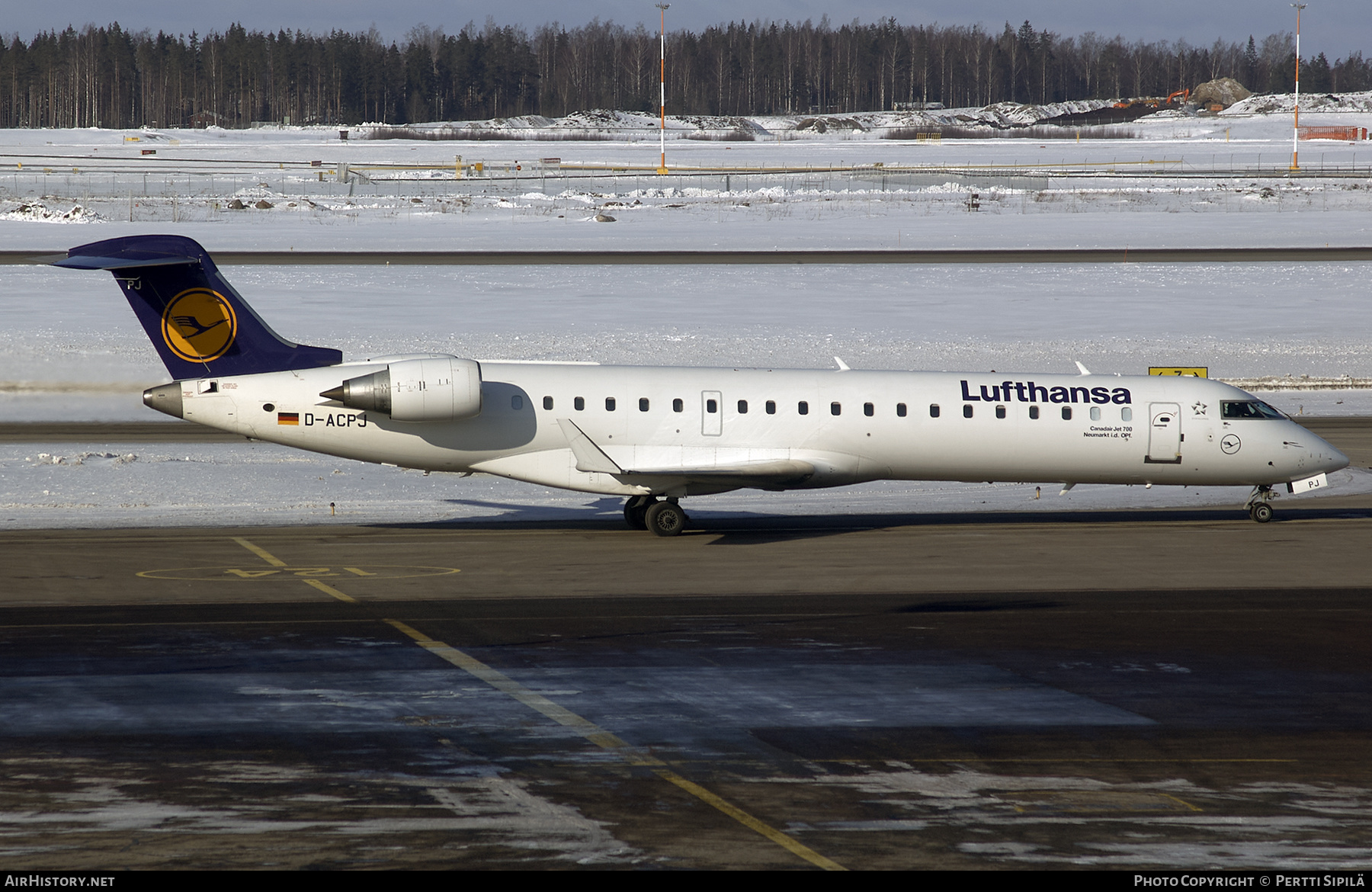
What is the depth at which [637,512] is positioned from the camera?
25.8 meters

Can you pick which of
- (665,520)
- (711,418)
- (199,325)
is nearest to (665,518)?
(665,520)

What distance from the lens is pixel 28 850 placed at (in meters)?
10.0

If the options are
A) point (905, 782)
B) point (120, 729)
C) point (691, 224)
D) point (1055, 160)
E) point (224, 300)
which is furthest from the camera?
point (1055, 160)

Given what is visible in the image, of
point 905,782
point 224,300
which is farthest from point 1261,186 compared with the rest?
point 905,782

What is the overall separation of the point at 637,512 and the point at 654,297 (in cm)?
2447

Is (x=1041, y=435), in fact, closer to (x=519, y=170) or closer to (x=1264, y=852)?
(x=1264, y=852)

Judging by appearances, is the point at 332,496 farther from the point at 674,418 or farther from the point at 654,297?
the point at 654,297

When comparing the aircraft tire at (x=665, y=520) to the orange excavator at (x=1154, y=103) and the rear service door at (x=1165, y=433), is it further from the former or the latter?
the orange excavator at (x=1154, y=103)

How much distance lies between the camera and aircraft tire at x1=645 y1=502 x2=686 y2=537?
982 inches

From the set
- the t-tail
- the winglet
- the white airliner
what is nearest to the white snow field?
the white airliner

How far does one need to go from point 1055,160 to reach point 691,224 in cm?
5628

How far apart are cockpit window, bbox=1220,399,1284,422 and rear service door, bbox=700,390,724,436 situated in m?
9.96

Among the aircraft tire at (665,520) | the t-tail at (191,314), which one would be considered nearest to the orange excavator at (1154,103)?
the aircraft tire at (665,520)

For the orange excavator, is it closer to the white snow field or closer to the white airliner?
the white snow field
